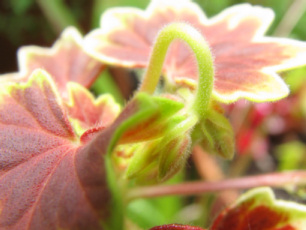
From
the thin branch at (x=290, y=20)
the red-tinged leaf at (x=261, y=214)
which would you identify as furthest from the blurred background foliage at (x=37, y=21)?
the red-tinged leaf at (x=261, y=214)

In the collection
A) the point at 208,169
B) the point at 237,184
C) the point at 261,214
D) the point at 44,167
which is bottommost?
the point at 208,169

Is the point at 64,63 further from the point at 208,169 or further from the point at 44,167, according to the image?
the point at 208,169

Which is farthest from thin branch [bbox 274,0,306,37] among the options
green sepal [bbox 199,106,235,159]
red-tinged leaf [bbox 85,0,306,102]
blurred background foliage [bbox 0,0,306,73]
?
green sepal [bbox 199,106,235,159]

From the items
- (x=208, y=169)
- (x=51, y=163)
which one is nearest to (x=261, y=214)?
(x=51, y=163)

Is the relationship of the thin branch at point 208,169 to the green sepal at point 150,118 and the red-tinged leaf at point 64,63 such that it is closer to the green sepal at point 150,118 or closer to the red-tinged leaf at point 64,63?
the red-tinged leaf at point 64,63

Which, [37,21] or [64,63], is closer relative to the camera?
[64,63]

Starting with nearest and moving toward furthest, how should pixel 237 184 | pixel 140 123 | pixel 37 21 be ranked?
1. pixel 140 123
2. pixel 237 184
3. pixel 37 21

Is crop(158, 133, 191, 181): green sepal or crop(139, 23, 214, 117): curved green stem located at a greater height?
crop(139, 23, 214, 117): curved green stem

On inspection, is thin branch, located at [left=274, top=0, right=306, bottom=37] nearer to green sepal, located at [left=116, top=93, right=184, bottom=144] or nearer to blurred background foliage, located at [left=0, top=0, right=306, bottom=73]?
blurred background foliage, located at [left=0, top=0, right=306, bottom=73]
